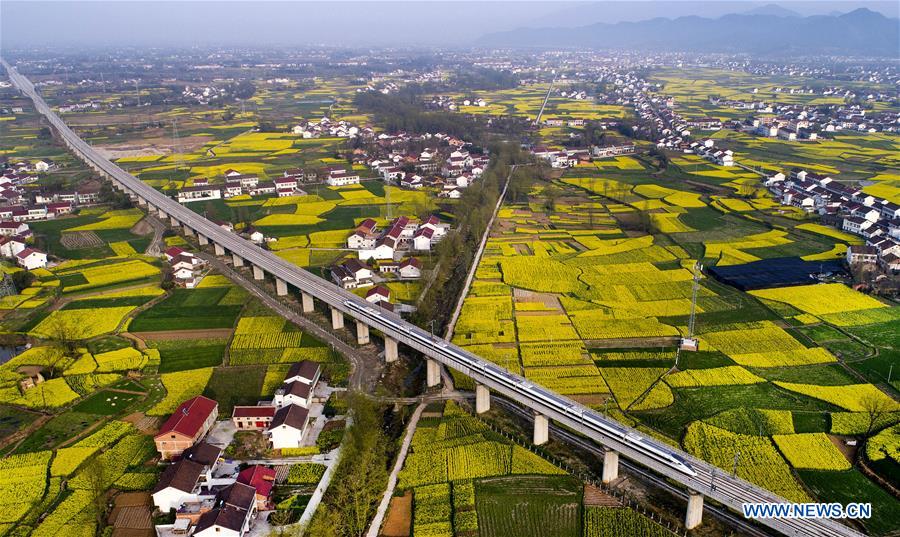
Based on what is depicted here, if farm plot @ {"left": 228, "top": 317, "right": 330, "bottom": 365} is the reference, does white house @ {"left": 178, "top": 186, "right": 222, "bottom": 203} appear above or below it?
above

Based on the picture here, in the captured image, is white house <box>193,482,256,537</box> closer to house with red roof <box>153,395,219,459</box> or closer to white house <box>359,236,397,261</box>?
house with red roof <box>153,395,219,459</box>

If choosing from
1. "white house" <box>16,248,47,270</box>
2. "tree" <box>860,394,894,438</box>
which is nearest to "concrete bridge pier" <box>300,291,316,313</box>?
"white house" <box>16,248,47,270</box>

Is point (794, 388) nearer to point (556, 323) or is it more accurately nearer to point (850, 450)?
point (850, 450)

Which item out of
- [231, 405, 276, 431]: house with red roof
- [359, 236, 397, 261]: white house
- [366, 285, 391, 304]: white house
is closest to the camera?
[231, 405, 276, 431]: house with red roof

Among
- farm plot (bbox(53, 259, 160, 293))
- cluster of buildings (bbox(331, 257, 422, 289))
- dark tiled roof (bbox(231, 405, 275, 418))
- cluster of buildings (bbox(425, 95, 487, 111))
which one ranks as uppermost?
cluster of buildings (bbox(425, 95, 487, 111))

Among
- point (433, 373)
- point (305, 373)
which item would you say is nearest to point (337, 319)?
point (305, 373)

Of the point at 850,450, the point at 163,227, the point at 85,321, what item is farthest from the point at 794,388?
the point at 163,227
